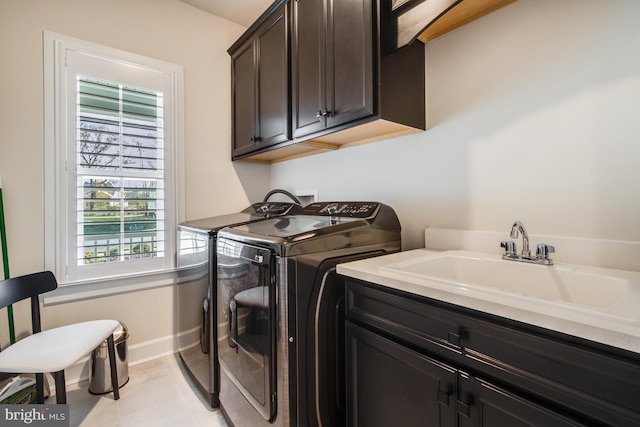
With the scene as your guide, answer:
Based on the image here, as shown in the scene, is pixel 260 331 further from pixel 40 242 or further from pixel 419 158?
pixel 40 242

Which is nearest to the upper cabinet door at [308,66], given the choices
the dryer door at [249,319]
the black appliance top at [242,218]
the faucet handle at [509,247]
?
the black appliance top at [242,218]

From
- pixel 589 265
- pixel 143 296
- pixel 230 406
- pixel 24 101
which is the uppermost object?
pixel 24 101

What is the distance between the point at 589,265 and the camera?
3.51 ft

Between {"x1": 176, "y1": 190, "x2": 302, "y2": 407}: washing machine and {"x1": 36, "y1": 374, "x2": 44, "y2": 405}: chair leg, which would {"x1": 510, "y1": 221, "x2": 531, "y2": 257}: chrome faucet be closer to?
{"x1": 176, "y1": 190, "x2": 302, "y2": 407}: washing machine

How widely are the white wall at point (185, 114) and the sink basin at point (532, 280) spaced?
1945 millimetres

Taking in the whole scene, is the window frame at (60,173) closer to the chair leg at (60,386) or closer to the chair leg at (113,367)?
the chair leg at (113,367)

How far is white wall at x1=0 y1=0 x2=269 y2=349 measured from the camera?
171 cm

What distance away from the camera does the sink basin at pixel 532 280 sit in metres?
0.72

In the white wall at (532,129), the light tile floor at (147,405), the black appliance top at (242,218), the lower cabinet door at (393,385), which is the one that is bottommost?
the light tile floor at (147,405)

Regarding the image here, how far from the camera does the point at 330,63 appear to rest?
152cm

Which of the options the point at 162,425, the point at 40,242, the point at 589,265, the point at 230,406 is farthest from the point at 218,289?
the point at 589,265

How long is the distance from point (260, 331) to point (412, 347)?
25.6 inches

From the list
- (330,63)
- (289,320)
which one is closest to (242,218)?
(289,320)

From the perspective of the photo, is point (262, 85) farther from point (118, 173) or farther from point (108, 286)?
point (108, 286)
